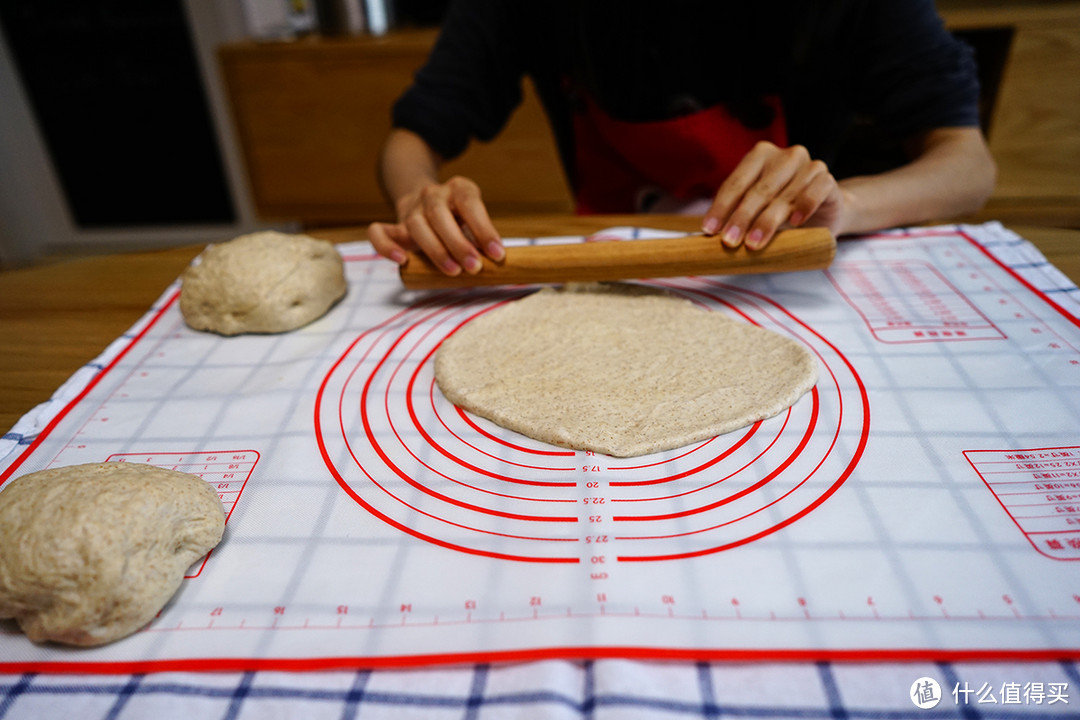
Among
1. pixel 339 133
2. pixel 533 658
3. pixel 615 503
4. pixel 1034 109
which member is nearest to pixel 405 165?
pixel 615 503

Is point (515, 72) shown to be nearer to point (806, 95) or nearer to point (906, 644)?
point (806, 95)

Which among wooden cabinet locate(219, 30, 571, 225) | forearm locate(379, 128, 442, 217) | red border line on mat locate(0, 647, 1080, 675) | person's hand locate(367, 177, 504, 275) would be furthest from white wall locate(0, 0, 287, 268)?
red border line on mat locate(0, 647, 1080, 675)

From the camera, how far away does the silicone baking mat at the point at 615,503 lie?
50 centimetres

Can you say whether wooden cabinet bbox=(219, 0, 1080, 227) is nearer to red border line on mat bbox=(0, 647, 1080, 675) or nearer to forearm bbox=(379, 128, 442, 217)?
forearm bbox=(379, 128, 442, 217)

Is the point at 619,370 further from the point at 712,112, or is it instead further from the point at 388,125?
the point at 388,125

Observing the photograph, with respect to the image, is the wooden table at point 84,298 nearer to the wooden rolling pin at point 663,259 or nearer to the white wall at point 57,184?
the wooden rolling pin at point 663,259

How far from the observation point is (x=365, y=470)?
26.8 inches

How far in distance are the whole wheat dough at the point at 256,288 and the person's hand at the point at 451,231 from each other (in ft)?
0.39

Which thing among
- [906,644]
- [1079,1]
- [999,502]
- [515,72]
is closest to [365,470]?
[906,644]

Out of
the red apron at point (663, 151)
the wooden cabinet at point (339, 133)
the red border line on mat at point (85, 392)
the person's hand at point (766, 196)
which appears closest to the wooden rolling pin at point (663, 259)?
the person's hand at point (766, 196)

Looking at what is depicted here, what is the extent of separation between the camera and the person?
0.95m

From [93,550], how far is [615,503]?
454 millimetres

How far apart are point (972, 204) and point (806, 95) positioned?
0.37 meters

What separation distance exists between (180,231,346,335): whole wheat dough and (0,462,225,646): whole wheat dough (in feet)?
1.23
